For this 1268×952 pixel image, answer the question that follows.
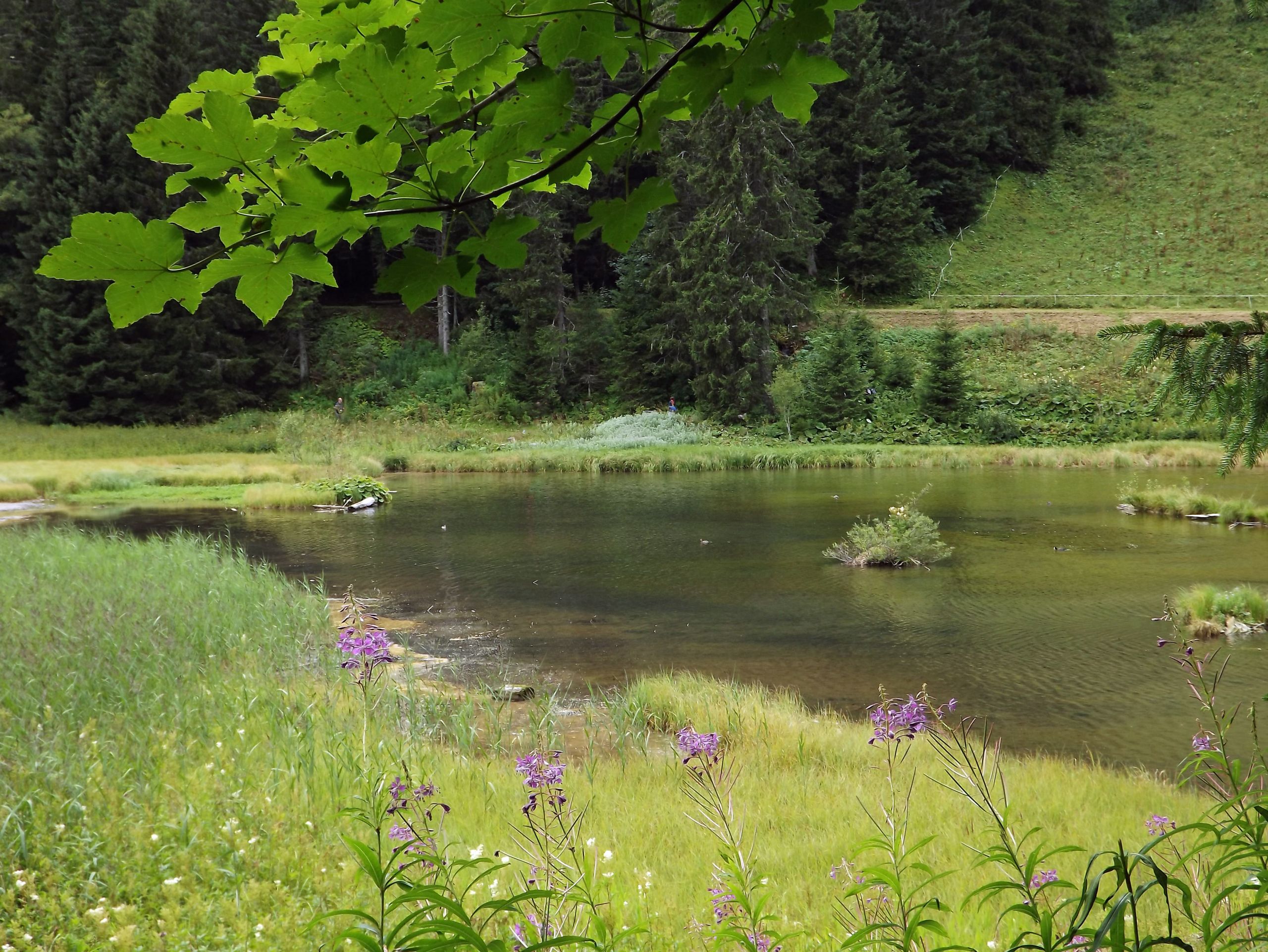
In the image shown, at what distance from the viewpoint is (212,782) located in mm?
4195

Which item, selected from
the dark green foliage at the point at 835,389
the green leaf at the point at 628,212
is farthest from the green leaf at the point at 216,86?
the dark green foliage at the point at 835,389

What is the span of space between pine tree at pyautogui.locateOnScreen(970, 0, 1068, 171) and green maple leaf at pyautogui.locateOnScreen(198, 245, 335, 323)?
185ft

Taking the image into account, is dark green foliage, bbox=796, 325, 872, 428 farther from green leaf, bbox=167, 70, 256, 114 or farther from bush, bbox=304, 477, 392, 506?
green leaf, bbox=167, 70, 256, 114

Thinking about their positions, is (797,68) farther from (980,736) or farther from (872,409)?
(872,409)

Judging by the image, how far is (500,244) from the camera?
48.3 inches

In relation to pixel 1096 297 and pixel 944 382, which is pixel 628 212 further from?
pixel 1096 297

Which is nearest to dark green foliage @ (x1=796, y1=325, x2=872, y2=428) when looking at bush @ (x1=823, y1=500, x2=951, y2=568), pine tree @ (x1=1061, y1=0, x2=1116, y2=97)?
bush @ (x1=823, y1=500, x2=951, y2=568)

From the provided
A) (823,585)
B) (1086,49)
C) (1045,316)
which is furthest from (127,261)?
(1086,49)

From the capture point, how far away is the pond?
800cm

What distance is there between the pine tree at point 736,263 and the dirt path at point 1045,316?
5.61 meters

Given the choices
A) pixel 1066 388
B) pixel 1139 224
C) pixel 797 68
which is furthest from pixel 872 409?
pixel 797 68

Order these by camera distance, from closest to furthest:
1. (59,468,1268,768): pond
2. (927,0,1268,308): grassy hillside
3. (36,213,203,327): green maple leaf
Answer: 1. (36,213,203,327): green maple leaf
2. (59,468,1268,768): pond
3. (927,0,1268,308): grassy hillside

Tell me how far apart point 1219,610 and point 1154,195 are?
48.7 meters

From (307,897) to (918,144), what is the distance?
5101 cm
